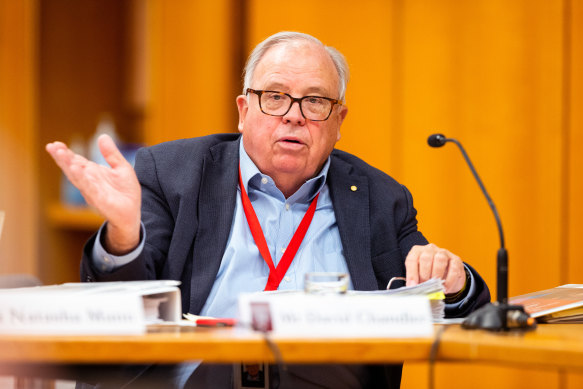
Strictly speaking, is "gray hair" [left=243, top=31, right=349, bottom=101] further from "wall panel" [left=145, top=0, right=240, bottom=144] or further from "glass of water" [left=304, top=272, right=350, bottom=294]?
"wall panel" [left=145, top=0, right=240, bottom=144]

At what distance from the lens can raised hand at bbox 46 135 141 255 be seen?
4.57 ft

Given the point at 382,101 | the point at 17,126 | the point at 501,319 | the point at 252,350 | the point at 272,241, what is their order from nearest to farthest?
1. the point at 252,350
2. the point at 501,319
3. the point at 272,241
4. the point at 382,101
5. the point at 17,126

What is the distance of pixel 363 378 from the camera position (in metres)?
1.70

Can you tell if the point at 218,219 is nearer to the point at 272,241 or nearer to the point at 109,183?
the point at 272,241

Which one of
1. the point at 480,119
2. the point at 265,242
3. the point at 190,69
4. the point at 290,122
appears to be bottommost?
the point at 265,242

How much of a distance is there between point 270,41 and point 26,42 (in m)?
2.38

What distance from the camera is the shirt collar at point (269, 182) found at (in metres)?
2.08

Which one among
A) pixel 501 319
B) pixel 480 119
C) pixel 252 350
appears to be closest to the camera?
pixel 252 350

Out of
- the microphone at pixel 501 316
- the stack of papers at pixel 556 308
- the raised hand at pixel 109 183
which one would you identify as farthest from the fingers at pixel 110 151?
the stack of papers at pixel 556 308

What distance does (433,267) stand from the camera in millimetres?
1591

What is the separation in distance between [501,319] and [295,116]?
0.99 meters

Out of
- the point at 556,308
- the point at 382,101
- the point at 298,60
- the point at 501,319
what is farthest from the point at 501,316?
the point at 382,101

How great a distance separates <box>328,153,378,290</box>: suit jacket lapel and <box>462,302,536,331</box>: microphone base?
0.63 meters

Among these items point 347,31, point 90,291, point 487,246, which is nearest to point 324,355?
point 90,291
